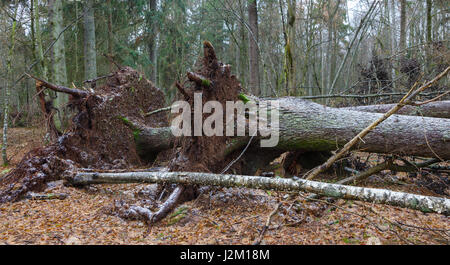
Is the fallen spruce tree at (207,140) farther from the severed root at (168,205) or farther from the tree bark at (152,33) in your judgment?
the tree bark at (152,33)

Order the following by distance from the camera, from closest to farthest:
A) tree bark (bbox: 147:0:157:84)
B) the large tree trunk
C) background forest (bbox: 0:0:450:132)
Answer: the large tree trunk → background forest (bbox: 0:0:450:132) → tree bark (bbox: 147:0:157:84)

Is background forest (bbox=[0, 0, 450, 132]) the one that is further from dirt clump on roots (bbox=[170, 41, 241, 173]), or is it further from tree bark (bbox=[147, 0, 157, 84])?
dirt clump on roots (bbox=[170, 41, 241, 173])

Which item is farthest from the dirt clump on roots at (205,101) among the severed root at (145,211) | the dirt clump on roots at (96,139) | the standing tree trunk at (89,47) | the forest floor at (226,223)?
the standing tree trunk at (89,47)

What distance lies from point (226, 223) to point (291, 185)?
879mm

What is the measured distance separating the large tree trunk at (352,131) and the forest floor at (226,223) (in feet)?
3.60

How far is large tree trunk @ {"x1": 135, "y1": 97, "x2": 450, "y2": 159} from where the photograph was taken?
408 cm

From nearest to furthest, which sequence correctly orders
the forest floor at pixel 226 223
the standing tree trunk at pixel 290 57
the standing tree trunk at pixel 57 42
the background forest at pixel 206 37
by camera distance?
the forest floor at pixel 226 223, the standing tree trunk at pixel 290 57, the background forest at pixel 206 37, the standing tree trunk at pixel 57 42

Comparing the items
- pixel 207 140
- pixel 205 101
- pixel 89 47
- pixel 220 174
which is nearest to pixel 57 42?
pixel 89 47

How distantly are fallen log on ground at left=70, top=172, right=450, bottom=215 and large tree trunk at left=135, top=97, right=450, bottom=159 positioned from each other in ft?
4.06

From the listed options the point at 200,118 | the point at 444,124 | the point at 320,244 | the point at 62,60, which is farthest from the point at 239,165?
the point at 62,60

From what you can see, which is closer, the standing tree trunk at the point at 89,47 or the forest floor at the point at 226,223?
the forest floor at the point at 226,223

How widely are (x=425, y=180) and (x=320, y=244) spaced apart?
3.08 meters

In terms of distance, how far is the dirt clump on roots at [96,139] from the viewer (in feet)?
14.3

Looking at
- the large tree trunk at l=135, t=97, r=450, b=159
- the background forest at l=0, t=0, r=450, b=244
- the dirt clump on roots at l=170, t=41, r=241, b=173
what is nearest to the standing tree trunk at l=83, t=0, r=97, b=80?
the background forest at l=0, t=0, r=450, b=244
